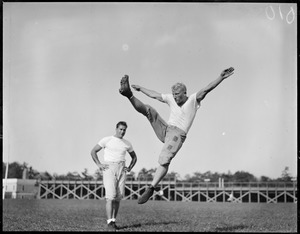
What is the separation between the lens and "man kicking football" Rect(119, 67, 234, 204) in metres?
4.90

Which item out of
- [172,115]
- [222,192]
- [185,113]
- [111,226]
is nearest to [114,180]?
[111,226]

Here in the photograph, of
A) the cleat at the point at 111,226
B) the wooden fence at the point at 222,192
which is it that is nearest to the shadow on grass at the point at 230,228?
the cleat at the point at 111,226

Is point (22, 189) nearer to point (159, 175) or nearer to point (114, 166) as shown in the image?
point (114, 166)

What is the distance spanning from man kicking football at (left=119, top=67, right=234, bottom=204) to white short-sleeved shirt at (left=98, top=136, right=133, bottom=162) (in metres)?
0.61

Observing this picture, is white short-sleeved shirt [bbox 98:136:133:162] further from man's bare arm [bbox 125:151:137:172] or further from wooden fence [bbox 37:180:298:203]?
wooden fence [bbox 37:180:298:203]

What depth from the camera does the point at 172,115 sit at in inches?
203

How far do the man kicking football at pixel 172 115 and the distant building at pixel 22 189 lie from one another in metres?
15.5

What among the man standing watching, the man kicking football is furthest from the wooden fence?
the man kicking football

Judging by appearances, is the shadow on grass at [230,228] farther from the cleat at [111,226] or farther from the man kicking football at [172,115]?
the cleat at [111,226]

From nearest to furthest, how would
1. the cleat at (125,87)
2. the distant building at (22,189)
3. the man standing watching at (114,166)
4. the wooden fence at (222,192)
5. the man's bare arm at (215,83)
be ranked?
the man's bare arm at (215,83) → the cleat at (125,87) → the man standing watching at (114,166) → the distant building at (22,189) → the wooden fence at (222,192)

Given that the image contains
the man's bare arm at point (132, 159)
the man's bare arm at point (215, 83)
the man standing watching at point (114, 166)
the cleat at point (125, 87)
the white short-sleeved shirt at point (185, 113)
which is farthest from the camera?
the man's bare arm at point (132, 159)

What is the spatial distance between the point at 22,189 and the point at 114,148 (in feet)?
56.8

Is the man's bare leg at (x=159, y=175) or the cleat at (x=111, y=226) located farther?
the cleat at (x=111, y=226)

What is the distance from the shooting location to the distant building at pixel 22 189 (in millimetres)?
19953
